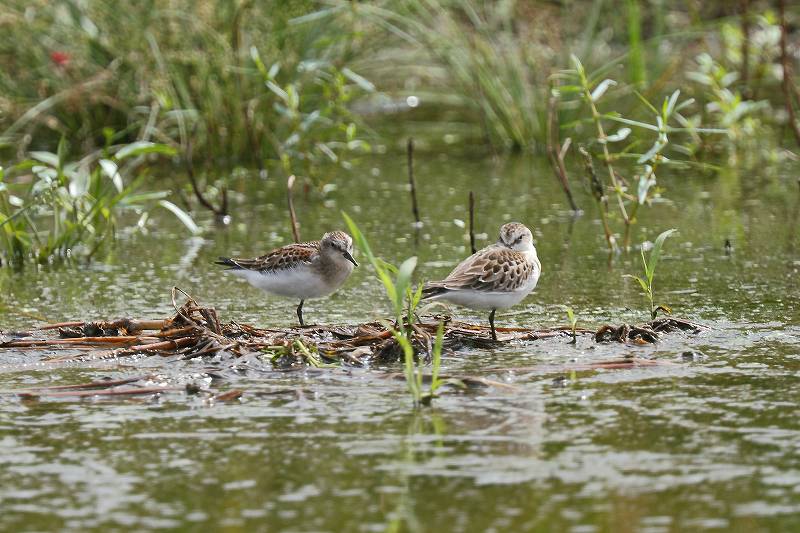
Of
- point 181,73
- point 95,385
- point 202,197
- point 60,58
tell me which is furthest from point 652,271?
point 60,58

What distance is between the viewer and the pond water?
5.00 metres

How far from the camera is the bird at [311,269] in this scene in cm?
836

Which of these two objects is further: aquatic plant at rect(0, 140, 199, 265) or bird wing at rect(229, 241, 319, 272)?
aquatic plant at rect(0, 140, 199, 265)

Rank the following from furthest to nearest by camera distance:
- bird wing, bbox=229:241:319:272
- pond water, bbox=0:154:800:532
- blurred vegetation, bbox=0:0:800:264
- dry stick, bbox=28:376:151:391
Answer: blurred vegetation, bbox=0:0:800:264 < bird wing, bbox=229:241:319:272 < dry stick, bbox=28:376:151:391 < pond water, bbox=0:154:800:532

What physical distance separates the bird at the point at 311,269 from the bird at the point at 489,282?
734 mm

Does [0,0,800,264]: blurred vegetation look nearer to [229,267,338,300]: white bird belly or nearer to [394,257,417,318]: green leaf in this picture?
[229,267,338,300]: white bird belly

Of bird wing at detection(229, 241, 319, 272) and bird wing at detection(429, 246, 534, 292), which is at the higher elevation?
bird wing at detection(229, 241, 319, 272)

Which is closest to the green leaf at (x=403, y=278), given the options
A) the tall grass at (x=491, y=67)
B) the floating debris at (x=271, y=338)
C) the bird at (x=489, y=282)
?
the floating debris at (x=271, y=338)

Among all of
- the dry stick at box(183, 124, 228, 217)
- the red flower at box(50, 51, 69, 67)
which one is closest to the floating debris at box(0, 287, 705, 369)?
the dry stick at box(183, 124, 228, 217)

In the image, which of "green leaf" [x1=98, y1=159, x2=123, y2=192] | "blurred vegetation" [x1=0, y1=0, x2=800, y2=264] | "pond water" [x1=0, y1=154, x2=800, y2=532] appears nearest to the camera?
"pond water" [x1=0, y1=154, x2=800, y2=532]

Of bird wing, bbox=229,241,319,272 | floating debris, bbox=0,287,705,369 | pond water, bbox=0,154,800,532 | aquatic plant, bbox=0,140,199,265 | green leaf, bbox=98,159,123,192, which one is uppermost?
green leaf, bbox=98,159,123,192

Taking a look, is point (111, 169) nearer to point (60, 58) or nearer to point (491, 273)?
point (491, 273)

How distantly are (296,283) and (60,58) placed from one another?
6.60m

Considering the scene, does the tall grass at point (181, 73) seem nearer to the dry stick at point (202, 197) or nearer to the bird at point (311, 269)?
the dry stick at point (202, 197)
